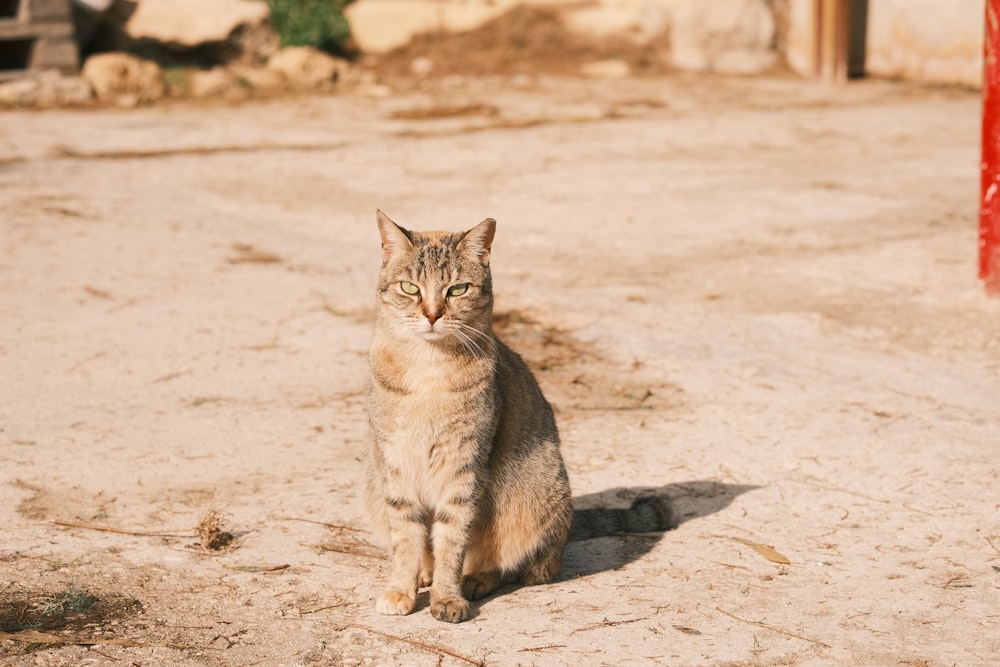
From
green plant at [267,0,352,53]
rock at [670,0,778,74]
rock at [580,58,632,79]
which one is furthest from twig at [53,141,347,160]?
rock at [670,0,778,74]

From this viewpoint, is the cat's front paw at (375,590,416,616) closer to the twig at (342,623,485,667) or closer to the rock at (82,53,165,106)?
the twig at (342,623,485,667)

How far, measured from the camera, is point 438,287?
153 inches

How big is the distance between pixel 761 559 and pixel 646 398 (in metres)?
1.64

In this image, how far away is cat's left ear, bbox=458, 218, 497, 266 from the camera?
398cm

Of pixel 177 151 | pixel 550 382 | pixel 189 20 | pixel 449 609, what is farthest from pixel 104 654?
pixel 189 20

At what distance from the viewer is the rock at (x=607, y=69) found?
50.2 ft

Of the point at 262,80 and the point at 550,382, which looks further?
the point at 262,80

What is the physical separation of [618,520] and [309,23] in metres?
12.5

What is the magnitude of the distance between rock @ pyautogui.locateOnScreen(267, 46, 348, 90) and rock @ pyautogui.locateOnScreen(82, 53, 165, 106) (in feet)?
5.02

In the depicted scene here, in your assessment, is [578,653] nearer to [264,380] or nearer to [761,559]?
[761,559]

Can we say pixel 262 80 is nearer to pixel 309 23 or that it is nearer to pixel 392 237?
pixel 309 23

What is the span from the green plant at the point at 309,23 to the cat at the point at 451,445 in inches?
478

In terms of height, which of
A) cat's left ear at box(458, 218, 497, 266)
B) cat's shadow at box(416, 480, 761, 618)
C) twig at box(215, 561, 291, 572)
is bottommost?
cat's shadow at box(416, 480, 761, 618)

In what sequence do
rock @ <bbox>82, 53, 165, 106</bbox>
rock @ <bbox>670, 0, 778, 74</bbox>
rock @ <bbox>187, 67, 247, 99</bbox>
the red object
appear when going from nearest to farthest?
the red object → rock @ <bbox>82, 53, 165, 106</bbox> → rock @ <bbox>187, 67, 247, 99</bbox> → rock @ <bbox>670, 0, 778, 74</bbox>
